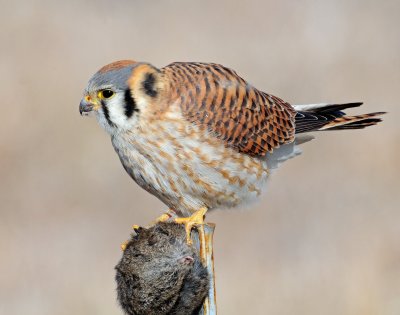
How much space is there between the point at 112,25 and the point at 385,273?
14.4ft

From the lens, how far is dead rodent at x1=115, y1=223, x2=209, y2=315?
5.11m

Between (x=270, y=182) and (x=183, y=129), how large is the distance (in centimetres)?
206

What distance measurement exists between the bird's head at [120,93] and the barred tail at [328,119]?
1.37 meters

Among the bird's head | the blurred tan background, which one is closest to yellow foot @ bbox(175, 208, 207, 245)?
the bird's head

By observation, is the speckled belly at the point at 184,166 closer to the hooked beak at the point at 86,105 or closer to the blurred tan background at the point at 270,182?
the hooked beak at the point at 86,105

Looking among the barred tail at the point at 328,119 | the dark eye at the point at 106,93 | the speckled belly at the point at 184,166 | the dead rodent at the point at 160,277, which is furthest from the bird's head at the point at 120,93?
the barred tail at the point at 328,119

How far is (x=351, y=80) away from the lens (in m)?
11.4

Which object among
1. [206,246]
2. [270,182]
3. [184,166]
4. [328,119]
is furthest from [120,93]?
[270,182]

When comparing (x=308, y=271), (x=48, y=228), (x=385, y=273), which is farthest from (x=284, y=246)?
(x=48, y=228)

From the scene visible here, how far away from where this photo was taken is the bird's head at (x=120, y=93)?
602 centimetres

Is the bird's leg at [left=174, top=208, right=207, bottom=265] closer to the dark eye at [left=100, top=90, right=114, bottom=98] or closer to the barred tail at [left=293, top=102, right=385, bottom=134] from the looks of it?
the dark eye at [left=100, top=90, right=114, bottom=98]

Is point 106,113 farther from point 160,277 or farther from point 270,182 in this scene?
point 270,182

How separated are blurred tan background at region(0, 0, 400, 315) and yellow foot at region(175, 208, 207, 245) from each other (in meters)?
Result: 2.80

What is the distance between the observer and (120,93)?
6.06 metres
